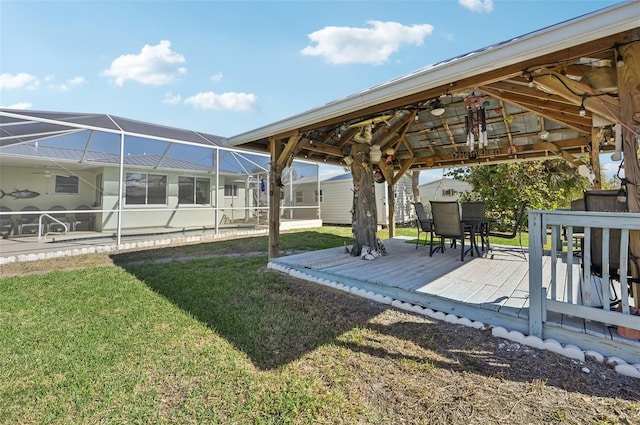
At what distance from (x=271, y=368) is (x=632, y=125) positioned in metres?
3.37

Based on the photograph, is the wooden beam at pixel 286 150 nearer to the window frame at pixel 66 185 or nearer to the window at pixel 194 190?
the window at pixel 194 190

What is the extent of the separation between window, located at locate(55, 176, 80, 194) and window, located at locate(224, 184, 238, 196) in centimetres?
534

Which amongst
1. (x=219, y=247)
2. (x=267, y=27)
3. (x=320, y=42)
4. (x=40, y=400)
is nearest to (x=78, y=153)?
(x=219, y=247)

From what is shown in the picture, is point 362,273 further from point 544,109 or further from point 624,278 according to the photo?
point 544,109

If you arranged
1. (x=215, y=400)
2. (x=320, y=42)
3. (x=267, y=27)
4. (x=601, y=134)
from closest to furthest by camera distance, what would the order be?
1. (x=215, y=400)
2. (x=601, y=134)
3. (x=267, y=27)
4. (x=320, y=42)

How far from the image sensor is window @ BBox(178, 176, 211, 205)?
37.7 ft

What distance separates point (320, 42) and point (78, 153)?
8.34m

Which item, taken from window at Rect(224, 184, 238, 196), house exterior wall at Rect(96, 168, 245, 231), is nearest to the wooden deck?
house exterior wall at Rect(96, 168, 245, 231)

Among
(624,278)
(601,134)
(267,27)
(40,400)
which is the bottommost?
(40,400)

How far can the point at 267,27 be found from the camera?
732 cm

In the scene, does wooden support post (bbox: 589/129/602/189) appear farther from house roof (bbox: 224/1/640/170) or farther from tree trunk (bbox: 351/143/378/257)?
tree trunk (bbox: 351/143/378/257)

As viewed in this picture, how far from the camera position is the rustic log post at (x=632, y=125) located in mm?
2203

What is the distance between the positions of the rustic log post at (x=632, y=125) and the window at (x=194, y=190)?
1219cm

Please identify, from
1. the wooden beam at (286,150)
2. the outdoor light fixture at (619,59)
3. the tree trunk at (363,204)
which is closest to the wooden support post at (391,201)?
the tree trunk at (363,204)
